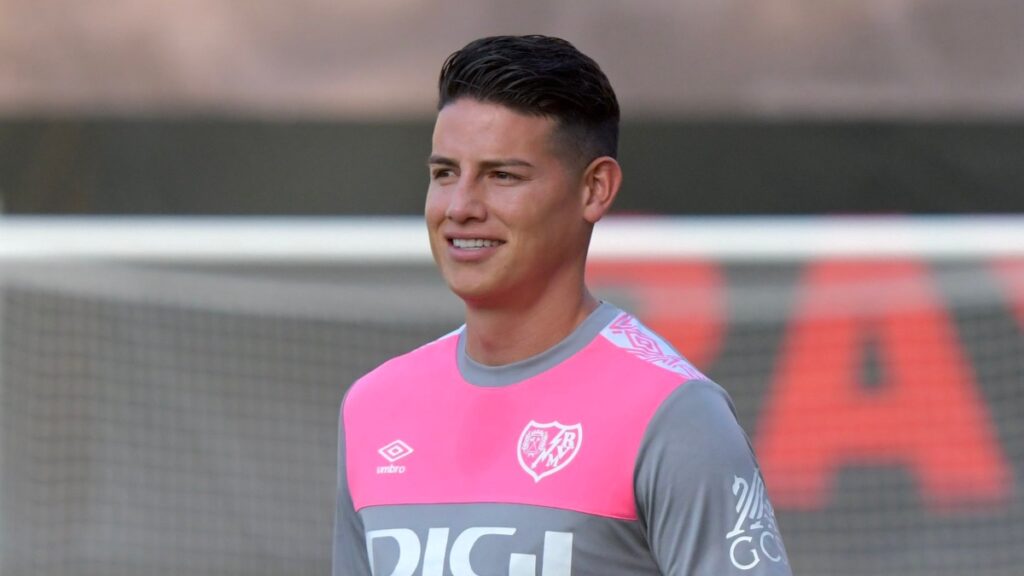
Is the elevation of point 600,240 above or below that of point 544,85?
above

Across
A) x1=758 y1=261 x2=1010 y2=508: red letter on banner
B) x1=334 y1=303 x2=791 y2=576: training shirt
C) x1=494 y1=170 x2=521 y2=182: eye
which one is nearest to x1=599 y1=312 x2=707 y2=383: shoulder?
x1=334 y1=303 x2=791 y2=576: training shirt

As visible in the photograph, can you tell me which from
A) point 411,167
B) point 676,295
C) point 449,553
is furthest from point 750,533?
point 411,167

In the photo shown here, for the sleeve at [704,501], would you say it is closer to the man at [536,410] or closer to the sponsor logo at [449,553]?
the man at [536,410]

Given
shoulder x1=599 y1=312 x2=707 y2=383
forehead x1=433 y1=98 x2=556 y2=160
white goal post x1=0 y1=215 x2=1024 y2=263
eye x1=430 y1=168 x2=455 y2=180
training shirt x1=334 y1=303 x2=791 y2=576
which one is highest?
white goal post x1=0 y1=215 x2=1024 y2=263

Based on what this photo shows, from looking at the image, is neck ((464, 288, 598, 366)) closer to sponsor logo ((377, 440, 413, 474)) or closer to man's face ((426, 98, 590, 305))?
man's face ((426, 98, 590, 305))

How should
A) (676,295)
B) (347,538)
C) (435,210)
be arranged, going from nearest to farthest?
(435,210), (347,538), (676,295)

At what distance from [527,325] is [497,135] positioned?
9.5 inches

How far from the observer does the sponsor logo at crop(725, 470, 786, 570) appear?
5.28 feet

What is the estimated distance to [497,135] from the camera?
179 cm

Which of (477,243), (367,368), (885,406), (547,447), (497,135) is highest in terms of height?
(367,368)

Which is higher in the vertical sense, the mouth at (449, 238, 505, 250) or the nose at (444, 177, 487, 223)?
the nose at (444, 177, 487, 223)

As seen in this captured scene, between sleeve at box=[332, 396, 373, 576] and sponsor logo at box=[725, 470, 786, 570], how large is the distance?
530 millimetres

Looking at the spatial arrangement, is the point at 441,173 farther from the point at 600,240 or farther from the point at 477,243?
the point at 600,240

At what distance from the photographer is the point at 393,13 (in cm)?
802
